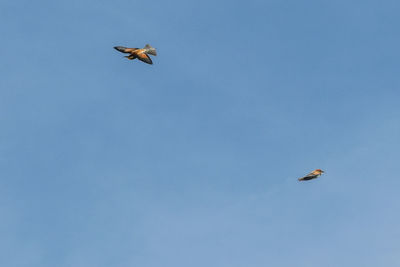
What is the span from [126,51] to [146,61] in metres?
5.69

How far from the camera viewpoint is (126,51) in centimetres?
12250

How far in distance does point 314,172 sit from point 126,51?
49.4 m

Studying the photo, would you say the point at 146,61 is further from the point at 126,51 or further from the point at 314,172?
the point at 314,172

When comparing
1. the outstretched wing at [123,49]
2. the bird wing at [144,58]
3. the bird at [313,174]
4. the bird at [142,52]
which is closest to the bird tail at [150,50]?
the bird at [142,52]

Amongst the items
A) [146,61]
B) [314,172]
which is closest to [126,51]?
[146,61]

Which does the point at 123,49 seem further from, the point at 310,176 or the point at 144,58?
the point at 310,176

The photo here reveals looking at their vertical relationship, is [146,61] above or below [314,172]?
above

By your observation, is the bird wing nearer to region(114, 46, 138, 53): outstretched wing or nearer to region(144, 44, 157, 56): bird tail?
region(144, 44, 157, 56): bird tail

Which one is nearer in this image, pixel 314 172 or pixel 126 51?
pixel 126 51

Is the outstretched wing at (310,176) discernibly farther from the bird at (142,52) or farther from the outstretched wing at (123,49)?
the outstretched wing at (123,49)

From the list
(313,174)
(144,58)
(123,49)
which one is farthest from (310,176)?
(123,49)

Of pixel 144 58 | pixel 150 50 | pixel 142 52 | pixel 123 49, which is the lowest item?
pixel 144 58

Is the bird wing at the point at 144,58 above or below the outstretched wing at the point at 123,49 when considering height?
below

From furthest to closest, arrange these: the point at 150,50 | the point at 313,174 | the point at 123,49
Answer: the point at 313,174 < the point at 123,49 < the point at 150,50
